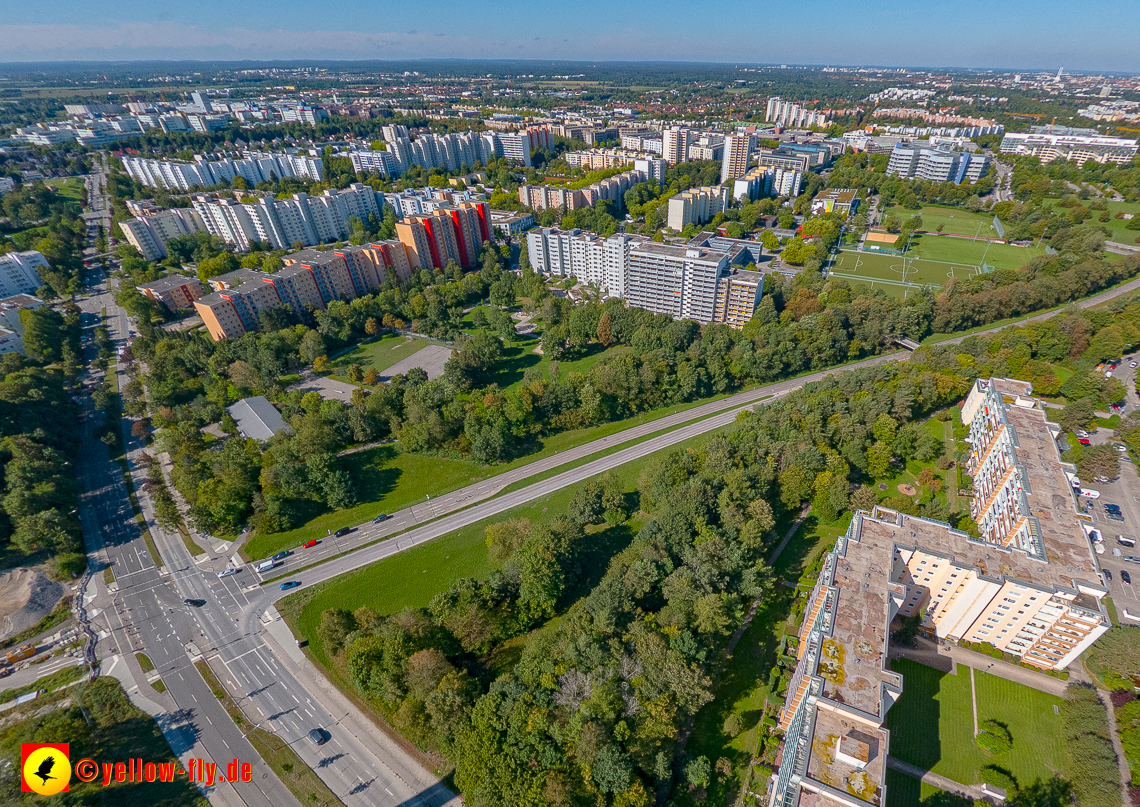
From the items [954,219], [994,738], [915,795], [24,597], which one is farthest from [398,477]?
[954,219]

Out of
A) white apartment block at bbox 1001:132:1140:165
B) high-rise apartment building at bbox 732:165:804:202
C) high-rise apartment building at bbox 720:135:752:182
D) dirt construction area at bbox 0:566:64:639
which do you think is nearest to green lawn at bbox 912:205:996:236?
high-rise apartment building at bbox 732:165:804:202

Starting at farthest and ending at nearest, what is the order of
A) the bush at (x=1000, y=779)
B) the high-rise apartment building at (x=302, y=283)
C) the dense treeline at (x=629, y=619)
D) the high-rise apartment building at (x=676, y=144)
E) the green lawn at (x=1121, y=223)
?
the high-rise apartment building at (x=676, y=144)
the green lawn at (x=1121, y=223)
the high-rise apartment building at (x=302, y=283)
the dense treeline at (x=629, y=619)
the bush at (x=1000, y=779)

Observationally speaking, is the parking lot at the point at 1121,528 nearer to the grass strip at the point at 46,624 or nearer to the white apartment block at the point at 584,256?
the white apartment block at the point at 584,256

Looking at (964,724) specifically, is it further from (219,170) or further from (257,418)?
(219,170)

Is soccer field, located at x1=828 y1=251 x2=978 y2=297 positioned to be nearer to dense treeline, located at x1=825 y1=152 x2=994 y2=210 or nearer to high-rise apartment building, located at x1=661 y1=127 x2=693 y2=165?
dense treeline, located at x1=825 y1=152 x2=994 y2=210

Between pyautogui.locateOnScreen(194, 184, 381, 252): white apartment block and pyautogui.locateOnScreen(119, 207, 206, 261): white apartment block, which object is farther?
pyautogui.locateOnScreen(194, 184, 381, 252): white apartment block

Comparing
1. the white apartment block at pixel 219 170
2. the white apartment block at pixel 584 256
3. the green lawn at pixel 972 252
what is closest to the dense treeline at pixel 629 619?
the white apartment block at pixel 584 256
